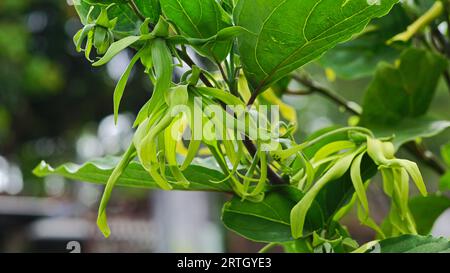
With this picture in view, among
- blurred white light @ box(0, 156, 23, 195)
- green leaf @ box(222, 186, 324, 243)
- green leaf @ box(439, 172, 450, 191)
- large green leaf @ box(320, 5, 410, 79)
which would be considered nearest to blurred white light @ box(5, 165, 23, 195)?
blurred white light @ box(0, 156, 23, 195)

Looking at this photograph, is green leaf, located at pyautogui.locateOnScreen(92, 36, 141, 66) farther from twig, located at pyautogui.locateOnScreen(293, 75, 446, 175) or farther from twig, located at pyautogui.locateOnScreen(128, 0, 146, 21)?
twig, located at pyautogui.locateOnScreen(293, 75, 446, 175)

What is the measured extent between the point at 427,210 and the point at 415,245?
232 millimetres

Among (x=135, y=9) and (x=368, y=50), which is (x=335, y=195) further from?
(x=368, y=50)

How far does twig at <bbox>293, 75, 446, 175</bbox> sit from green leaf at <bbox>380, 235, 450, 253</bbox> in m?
0.22

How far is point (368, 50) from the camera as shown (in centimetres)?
58

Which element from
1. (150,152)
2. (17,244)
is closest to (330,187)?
(150,152)

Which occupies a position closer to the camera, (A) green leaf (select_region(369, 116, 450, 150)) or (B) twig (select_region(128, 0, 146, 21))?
(B) twig (select_region(128, 0, 146, 21))

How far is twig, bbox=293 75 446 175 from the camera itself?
0.53 meters

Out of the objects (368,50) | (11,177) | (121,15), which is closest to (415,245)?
(121,15)

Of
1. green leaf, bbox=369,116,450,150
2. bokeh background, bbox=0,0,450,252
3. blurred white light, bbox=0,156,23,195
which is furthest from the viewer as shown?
blurred white light, bbox=0,156,23,195

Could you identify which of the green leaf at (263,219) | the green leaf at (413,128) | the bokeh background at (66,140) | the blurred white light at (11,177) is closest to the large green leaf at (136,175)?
the green leaf at (263,219)

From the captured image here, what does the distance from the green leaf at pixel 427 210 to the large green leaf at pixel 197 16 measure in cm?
28

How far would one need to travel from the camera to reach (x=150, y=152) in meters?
0.24

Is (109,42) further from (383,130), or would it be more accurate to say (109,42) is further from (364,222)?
(383,130)
